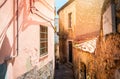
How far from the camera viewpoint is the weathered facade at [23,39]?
5.13 m

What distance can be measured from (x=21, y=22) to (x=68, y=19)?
42.6 ft

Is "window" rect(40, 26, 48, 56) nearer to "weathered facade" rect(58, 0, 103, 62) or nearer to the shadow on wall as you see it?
the shadow on wall

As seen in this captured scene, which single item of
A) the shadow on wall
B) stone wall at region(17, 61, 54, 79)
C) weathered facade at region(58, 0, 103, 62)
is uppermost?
weathered facade at region(58, 0, 103, 62)

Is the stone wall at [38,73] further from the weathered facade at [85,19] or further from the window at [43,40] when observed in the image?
the weathered facade at [85,19]

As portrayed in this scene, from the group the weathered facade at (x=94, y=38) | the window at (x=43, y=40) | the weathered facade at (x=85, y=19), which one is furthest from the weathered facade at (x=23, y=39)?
the weathered facade at (x=85, y=19)

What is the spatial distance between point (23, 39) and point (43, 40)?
2810mm

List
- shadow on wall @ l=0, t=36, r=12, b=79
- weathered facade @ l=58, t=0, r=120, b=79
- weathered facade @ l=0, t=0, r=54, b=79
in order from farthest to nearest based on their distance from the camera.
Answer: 1. weathered facade @ l=0, t=0, r=54, b=79
2. shadow on wall @ l=0, t=36, r=12, b=79
3. weathered facade @ l=58, t=0, r=120, b=79

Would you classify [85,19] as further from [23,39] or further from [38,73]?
[23,39]

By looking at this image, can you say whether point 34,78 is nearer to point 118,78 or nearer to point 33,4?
point 33,4

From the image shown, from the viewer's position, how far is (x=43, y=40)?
9.32m

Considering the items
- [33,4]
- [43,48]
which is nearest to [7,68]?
[33,4]

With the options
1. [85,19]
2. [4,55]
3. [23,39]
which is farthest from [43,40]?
[85,19]

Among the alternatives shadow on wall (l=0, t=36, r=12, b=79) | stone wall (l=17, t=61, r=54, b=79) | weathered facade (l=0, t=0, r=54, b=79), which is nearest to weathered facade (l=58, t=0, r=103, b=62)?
stone wall (l=17, t=61, r=54, b=79)

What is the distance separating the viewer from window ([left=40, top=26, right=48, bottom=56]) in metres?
8.89
